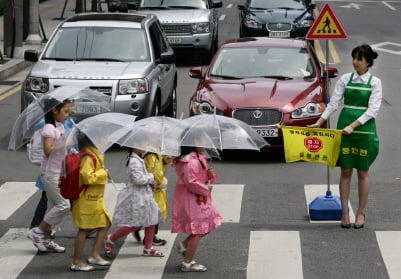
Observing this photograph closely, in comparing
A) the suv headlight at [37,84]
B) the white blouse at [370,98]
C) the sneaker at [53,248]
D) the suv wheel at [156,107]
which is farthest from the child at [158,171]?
the suv wheel at [156,107]

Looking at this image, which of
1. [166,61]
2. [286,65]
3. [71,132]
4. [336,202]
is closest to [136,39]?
[166,61]

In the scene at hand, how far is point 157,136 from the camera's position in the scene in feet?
32.9

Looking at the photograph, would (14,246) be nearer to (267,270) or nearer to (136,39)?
(267,270)

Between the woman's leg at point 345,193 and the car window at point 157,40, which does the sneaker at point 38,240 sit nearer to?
the woman's leg at point 345,193

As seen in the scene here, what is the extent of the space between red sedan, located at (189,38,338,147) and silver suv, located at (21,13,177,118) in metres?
0.75

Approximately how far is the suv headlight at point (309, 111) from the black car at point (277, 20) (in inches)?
500

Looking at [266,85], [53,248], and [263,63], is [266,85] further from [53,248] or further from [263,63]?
[53,248]

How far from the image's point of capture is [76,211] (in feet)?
33.5

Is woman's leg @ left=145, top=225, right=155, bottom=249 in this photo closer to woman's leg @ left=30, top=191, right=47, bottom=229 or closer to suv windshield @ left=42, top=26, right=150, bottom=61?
woman's leg @ left=30, top=191, right=47, bottom=229

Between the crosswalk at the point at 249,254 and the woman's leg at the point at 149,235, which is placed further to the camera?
the woman's leg at the point at 149,235

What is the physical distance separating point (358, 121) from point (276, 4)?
19.4 metres

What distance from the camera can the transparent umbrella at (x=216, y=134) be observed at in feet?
32.6

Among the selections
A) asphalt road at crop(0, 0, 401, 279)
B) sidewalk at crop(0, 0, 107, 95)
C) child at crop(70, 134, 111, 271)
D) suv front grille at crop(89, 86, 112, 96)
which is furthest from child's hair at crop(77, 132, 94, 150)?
sidewalk at crop(0, 0, 107, 95)

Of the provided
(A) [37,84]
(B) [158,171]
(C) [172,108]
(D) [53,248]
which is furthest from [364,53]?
(C) [172,108]
